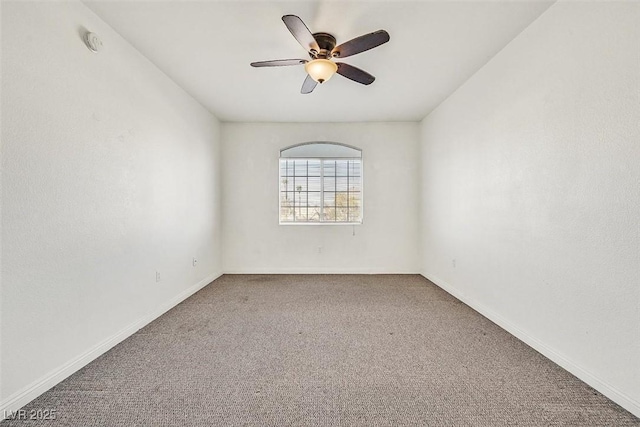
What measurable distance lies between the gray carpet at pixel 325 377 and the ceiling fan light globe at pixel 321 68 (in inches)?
86.5

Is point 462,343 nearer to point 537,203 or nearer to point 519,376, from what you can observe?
point 519,376

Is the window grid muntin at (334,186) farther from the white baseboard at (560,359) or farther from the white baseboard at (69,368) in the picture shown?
the white baseboard at (69,368)

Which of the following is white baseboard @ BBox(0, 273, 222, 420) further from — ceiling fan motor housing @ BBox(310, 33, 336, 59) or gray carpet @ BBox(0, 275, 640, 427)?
ceiling fan motor housing @ BBox(310, 33, 336, 59)

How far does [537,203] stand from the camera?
2.24m

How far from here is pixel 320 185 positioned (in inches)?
201

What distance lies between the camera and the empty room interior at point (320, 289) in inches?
63.2

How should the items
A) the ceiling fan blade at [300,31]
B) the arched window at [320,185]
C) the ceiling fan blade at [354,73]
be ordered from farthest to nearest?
the arched window at [320,185] < the ceiling fan blade at [354,73] < the ceiling fan blade at [300,31]

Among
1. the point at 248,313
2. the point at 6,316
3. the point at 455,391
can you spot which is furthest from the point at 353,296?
the point at 6,316

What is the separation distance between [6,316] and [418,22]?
10.7ft

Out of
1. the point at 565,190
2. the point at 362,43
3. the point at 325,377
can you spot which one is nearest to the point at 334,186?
the point at 362,43

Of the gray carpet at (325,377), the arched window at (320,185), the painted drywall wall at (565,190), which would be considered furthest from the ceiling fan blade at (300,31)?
the arched window at (320,185)

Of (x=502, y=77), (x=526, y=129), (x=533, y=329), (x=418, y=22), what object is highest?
(x=418, y=22)

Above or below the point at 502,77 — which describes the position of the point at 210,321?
below

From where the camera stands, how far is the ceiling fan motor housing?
2.33 meters
